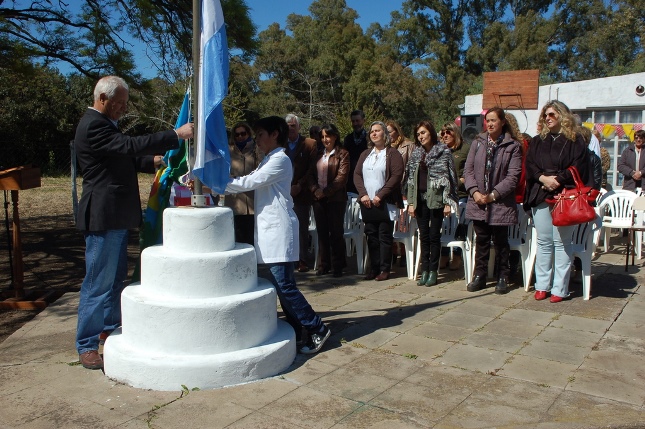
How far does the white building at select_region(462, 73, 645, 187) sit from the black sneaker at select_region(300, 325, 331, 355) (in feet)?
38.1

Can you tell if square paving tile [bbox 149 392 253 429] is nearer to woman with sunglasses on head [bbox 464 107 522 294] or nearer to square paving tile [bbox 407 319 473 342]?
square paving tile [bbox 407 319 473 342]

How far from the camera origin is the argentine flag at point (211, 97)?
4.46 m

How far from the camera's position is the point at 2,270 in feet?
27.7

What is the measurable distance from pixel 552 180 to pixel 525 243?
1083 mm

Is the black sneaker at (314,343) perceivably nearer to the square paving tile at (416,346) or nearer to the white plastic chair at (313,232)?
the square paving tile at (416,346)

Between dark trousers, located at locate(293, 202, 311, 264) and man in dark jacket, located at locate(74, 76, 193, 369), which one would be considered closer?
man in dark jacket, located at locate(74, 76, 193, 369)

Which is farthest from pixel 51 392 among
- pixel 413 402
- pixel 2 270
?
pixel 2 270

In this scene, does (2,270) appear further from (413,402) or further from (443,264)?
(413,402)

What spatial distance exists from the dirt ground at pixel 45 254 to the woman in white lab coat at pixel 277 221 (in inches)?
110

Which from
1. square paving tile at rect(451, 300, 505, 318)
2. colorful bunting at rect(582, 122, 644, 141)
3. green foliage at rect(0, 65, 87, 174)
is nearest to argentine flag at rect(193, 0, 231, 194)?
square paving tile at rect(451, 300, 505, 318)

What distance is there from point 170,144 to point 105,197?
61 centimetres

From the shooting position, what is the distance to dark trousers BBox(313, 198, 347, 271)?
767cm

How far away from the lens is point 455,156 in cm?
791

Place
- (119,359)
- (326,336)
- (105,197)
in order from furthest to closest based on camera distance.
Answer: (326,336)
(105,197)
(119,359)
